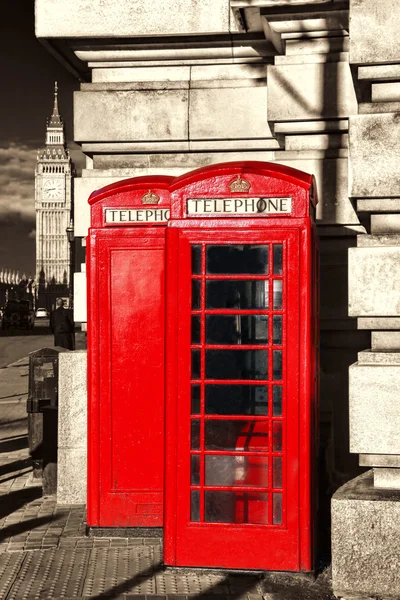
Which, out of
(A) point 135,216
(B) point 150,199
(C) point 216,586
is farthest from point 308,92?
(C) point 216,586

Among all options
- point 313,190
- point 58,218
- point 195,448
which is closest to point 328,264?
point 313,190

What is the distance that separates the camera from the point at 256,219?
18.6 feet

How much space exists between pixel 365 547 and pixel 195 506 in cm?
100

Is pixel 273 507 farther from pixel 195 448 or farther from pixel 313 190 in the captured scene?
pixel 313 190

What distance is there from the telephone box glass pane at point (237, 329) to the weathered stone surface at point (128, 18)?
2880 millimetres

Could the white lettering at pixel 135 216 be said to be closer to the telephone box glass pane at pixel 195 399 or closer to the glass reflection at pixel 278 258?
the glass reflection at pixel 278 258

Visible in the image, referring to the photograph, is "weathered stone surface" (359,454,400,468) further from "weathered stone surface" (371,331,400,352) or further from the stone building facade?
"weathered stone surface" (371,331,400,352)

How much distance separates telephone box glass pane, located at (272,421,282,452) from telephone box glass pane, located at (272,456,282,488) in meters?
0.06

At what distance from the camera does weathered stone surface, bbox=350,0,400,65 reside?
5.59 meters

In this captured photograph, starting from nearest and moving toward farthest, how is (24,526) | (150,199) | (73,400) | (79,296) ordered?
(150,199)
(24,526)
(73,400)
(79,296)

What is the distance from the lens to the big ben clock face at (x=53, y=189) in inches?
5827

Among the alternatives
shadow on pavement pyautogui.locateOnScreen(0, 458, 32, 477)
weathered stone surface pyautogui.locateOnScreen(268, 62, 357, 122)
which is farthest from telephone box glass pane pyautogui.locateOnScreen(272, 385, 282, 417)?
shadow on pavement pyautogui.locateOnScreen(0, 458, 32, 477)

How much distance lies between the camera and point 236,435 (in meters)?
5.76

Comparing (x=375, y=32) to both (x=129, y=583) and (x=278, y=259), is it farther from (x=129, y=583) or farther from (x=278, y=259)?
(x=129, y=583)
